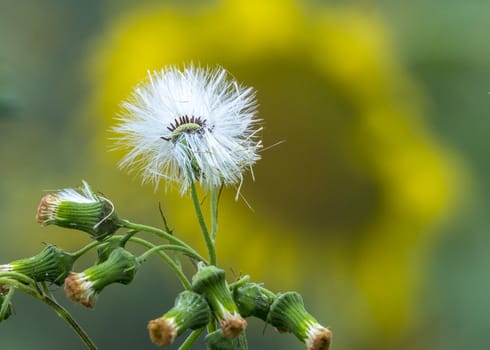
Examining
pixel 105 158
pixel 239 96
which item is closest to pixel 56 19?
pixel 105 158

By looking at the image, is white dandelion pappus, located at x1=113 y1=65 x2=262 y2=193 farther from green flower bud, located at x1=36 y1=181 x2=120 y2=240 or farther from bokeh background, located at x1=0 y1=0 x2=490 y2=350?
bokeh background, located at x1=0 y1=0 x2=490 y2=350

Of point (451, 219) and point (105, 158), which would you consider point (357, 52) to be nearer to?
point (451, 219)

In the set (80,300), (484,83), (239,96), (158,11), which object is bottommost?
(80,300)

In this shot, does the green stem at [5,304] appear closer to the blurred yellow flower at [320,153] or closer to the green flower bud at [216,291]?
the green flower bud at [216,291]

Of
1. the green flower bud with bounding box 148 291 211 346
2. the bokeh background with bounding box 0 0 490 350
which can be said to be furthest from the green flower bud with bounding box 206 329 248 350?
the bokeh background with bounding box 0 0 490 350

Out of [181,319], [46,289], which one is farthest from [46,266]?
[181,319]

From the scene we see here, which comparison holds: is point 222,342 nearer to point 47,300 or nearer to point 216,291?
point 216,291
